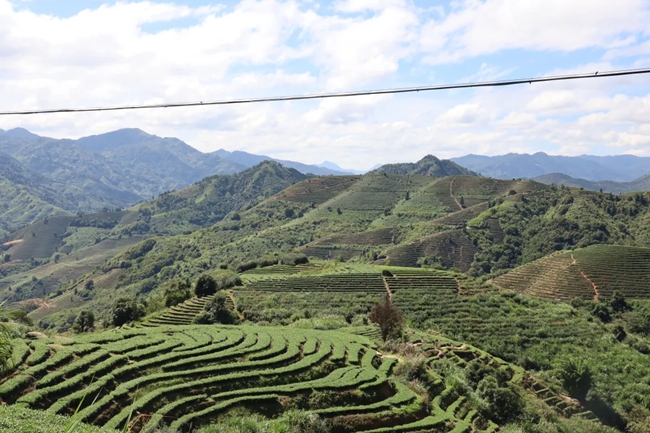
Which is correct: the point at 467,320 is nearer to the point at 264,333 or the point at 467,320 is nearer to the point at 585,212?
the point at 264,333

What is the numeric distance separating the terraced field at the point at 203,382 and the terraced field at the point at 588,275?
56074 mm

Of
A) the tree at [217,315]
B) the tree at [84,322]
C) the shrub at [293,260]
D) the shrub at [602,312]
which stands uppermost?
the tree at [217,315]

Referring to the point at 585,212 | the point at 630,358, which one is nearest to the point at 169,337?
the point at 630,358

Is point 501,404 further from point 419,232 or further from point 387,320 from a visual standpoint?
point 419,232

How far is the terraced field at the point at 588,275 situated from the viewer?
78.6 m

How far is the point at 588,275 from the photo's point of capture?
272ft

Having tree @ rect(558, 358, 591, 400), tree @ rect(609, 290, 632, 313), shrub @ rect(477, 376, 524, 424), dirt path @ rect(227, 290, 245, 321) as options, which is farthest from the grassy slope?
shrub @ rect(477, 376, 524, 424)

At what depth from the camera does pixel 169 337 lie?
1276 inches

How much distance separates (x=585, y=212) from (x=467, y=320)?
87.5 m

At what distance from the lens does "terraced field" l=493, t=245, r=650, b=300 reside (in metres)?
78.6

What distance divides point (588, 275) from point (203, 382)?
75.8 m

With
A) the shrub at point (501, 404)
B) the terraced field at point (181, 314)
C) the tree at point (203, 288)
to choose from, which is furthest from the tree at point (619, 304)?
the tree at point (203, 288)

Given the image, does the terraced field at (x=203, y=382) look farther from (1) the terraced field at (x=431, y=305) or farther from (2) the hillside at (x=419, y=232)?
(2) the hillside at (x=419, y=232)

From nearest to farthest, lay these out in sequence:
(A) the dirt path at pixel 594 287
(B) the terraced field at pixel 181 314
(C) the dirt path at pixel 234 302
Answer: (B) the terraced field at pixel 181 314 < (C) the dirt path at pixel 234 302 < (A) the dirt path at pixel 594 287
